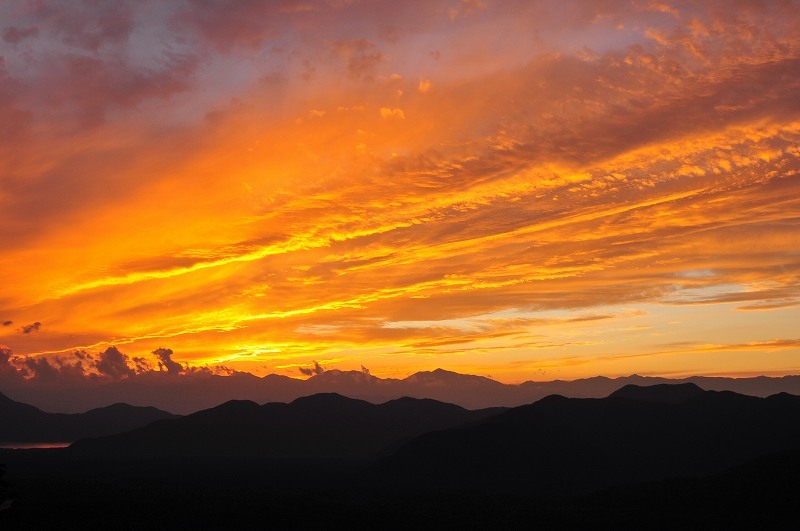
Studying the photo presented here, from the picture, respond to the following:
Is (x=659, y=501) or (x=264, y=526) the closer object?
(x=264, y=526)

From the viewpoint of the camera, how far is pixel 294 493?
167000 millimetres

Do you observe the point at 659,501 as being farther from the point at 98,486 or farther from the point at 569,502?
the point at 98,486

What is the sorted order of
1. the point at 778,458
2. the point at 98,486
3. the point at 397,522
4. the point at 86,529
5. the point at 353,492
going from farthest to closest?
the point at 353,492, the point at 98,486, the point at 778,458, the point at 397,522, the point at 86,529

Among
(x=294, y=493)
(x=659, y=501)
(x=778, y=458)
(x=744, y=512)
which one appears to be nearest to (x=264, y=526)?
(x=294, y=493)

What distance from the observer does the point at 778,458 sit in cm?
14125

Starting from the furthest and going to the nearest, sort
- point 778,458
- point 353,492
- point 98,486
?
1. point 353,492
2. point 98,486
3. point 778,458

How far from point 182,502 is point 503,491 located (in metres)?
79.5

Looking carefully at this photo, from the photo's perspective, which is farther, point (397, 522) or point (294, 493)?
point (294, 493)

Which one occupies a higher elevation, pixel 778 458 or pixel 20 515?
pixel 778 458

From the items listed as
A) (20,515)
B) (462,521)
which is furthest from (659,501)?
(20,515)

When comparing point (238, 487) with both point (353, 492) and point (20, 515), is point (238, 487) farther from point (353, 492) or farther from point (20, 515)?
point (20, 515)

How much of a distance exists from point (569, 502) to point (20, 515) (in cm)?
10181

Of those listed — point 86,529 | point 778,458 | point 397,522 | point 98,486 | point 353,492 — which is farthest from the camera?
point 353,492

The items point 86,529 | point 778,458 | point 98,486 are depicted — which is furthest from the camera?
point 98,486
